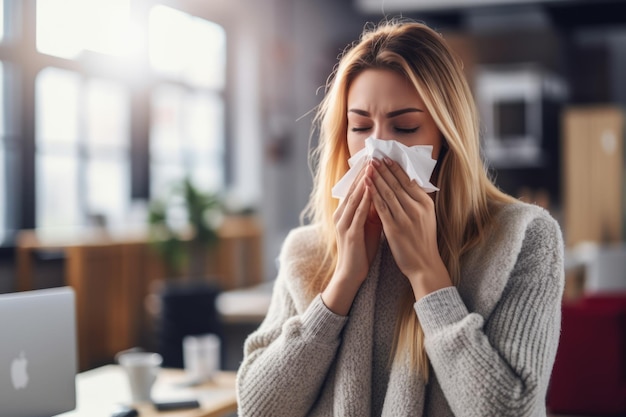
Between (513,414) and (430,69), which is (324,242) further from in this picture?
(513,414)

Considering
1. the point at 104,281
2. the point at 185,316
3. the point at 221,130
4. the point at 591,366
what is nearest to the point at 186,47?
the point at 221,130

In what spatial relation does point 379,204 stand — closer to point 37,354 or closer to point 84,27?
point 37,354

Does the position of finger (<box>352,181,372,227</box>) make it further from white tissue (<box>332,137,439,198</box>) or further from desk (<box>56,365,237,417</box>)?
desk (<box>56,365,237,417</box>)

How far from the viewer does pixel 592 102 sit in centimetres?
799

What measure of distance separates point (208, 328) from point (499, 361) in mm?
2949

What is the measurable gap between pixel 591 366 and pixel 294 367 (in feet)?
6.40

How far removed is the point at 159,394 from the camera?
81.1 inches

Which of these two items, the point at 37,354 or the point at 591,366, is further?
the point at 591,366

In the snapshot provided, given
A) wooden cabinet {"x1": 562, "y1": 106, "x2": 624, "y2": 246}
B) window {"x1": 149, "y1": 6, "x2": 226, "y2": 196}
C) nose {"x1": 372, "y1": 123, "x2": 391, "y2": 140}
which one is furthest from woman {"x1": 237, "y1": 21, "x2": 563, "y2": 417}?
wooden cabinet {"x1": 562, "y1": 106, "x2": 624, "y2": 246}

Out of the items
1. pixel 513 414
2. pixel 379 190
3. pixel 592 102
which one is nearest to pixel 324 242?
pixel 379 190

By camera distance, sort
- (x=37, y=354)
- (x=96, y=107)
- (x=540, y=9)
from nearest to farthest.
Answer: (x=37, y=354), (x=96, y=107), (x=540, y=9)

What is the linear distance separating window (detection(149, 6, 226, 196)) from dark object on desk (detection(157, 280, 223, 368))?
5.80 feet

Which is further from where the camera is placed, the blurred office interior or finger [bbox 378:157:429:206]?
the blurred office interior

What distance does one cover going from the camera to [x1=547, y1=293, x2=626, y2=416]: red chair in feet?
9.91
